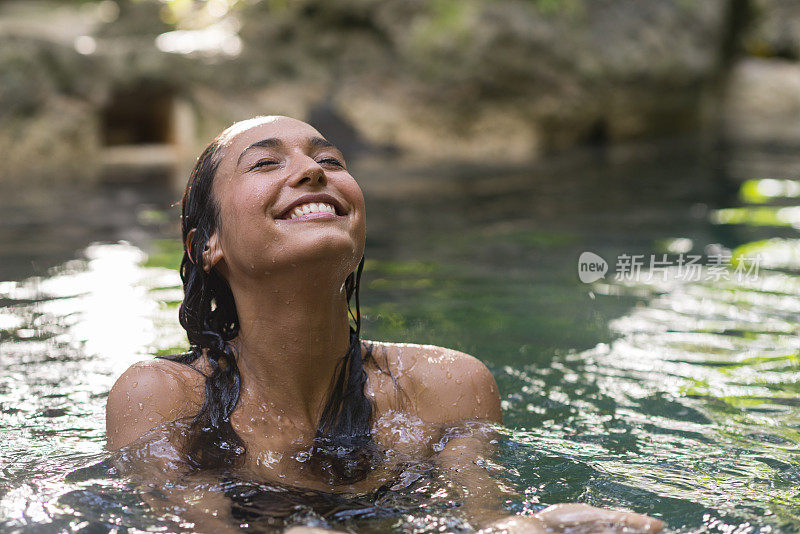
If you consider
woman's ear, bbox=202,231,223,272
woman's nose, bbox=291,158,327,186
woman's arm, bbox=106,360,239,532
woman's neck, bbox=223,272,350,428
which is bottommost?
woman's arm, bbox=106,360,239,532

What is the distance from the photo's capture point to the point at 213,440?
261cm

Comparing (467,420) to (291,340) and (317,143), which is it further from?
(317,143)

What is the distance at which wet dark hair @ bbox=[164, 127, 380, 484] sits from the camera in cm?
260

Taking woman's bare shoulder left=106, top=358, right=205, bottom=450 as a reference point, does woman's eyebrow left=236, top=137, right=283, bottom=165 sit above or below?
above

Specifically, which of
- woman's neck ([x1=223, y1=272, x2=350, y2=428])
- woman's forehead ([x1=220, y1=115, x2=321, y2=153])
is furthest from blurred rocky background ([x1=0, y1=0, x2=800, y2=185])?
woman's neck ([x1=223, y1=272, x2=350, y2=428])

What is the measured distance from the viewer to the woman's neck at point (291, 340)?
2.50m

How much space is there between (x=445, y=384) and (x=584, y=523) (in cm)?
85

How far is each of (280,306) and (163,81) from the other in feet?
27.6

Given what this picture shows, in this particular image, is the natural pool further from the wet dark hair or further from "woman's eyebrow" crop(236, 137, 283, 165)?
"woman's eyebrow" crop(236, 137, 283, 165)

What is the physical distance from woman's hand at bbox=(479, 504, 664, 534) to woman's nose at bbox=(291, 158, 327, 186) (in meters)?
1.05

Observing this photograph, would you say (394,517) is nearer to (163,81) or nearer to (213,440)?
(213,440)

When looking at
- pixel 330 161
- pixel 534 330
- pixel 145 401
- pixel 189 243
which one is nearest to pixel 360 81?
pixel 534 330

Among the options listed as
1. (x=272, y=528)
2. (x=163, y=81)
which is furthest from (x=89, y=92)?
(x=272, y=528)

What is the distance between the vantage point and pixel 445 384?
285 cm
